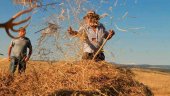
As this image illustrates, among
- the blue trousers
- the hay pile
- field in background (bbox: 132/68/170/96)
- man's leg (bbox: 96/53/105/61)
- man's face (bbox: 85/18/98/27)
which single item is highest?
man's face (bbox: 85/18/98/27)

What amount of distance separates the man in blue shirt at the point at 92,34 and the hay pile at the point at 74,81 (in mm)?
450

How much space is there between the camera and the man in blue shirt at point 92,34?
33.9 ft

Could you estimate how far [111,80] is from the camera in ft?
31.1

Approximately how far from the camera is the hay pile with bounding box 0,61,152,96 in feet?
29.4

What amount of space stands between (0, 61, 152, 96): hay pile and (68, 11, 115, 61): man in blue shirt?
450 millimetres

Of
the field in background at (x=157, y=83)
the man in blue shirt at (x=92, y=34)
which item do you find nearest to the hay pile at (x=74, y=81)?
the man in blue shirt at (x=92, y=34)

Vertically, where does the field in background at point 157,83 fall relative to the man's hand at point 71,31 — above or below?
below

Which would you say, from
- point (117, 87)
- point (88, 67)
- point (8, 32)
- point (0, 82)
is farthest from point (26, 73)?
point (8, 32)

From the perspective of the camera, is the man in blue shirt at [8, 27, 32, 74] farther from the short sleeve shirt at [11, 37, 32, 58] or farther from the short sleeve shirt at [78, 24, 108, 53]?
the short sleeve shirt at [78, 24, 108, 53]

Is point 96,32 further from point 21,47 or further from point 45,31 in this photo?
point 21,47

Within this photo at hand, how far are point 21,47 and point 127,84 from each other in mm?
3470

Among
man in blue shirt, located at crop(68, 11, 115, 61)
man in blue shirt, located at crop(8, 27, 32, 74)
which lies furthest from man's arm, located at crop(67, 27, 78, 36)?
man in blue shirt, located at crop(8, 27, 32, 74)

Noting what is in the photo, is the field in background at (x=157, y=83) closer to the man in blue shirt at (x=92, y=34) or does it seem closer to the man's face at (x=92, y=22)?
the man in blue shirt at (x=92, y=34)

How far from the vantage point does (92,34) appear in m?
10.3
